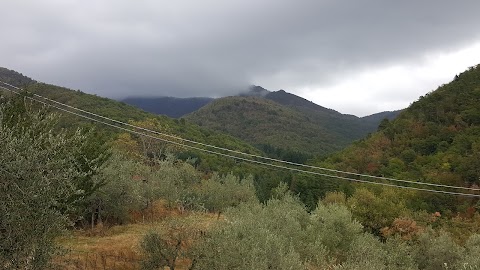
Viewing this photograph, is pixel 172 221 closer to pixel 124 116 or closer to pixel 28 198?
pixel 28 198

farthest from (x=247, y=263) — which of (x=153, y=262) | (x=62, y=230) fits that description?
(x=62, y=230)

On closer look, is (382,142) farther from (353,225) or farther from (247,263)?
(247,263)

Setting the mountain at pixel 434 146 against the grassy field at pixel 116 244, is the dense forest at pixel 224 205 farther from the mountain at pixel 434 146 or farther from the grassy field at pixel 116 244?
the mountain at pixel 434 146

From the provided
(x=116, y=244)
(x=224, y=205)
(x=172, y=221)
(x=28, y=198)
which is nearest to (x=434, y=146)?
(x=224, y=205)

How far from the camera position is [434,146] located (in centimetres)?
9831

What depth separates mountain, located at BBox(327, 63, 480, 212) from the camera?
79062mm

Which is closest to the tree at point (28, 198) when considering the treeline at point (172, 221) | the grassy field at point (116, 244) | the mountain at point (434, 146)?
the treeline at point (172, 221)

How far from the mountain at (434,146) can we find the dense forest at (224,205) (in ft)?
1.06

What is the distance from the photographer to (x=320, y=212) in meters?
41.0

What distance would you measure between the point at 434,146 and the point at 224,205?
68198mm

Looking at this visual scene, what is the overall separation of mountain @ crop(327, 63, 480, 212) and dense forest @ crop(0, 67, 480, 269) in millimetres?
324

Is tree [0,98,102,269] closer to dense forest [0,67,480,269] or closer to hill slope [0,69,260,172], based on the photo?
dense forest [0,67,480,269]

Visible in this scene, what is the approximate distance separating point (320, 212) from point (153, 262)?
21398mm

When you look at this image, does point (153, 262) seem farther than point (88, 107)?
No
